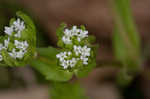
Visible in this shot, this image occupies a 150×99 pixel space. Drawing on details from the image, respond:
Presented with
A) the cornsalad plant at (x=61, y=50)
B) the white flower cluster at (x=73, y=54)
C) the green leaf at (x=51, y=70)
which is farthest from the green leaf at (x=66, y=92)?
the white flower cluster at (x=73, y=54)

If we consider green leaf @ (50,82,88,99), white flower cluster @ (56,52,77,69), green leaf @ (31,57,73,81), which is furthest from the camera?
green leaf @ (50,82,88,99)

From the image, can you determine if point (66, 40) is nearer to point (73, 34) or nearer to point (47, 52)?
point (73, 34)

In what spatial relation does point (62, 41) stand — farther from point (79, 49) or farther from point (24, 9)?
point (24, 9)

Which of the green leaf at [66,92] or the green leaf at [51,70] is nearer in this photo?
the green leaf at [51,70]

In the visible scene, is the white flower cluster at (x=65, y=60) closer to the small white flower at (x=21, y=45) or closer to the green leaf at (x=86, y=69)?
the green leaf at (x=86, y=69)

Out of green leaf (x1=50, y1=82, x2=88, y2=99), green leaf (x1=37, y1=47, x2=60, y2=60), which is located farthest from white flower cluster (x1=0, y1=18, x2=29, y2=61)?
green leaf (x1=50, y1=82, x2=88, y2=99)

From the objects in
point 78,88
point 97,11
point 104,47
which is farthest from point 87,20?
point 78,88

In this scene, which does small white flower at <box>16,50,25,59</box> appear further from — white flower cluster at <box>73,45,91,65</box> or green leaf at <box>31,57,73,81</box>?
white flower cluster at <box>73,45,91,65</box>

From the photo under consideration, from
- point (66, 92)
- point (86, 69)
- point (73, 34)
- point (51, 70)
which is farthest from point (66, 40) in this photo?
point (66, 92)
